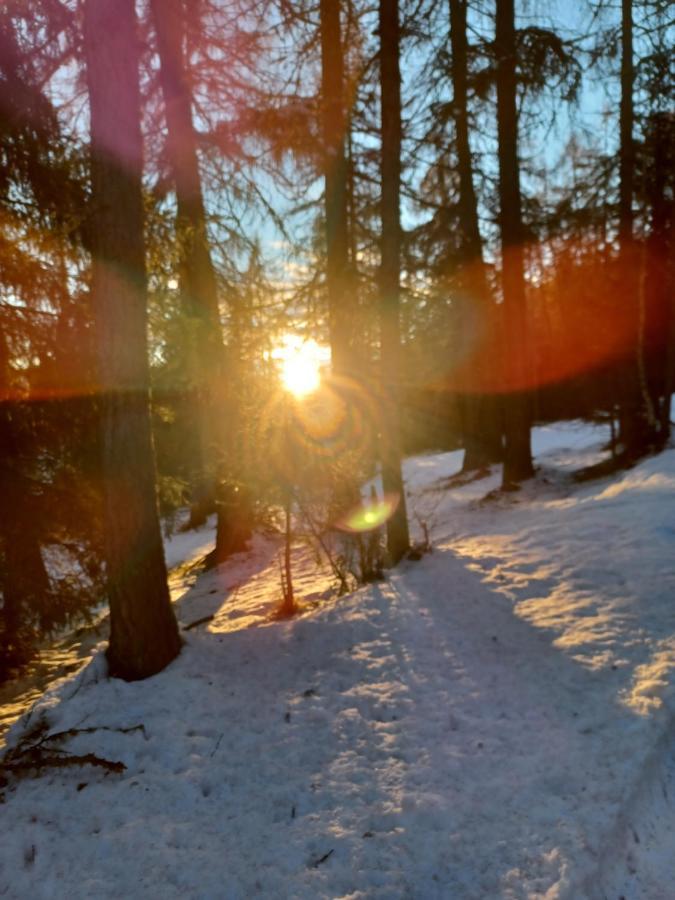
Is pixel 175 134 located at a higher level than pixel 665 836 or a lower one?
higher

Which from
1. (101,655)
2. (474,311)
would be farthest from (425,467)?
(101,655)

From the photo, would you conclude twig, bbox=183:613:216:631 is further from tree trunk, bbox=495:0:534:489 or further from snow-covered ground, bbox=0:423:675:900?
tree trunk, bbox=495:0:534:489

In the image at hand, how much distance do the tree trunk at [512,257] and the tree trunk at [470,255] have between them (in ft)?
7.23

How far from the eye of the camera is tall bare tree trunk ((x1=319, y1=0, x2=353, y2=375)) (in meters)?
8.20

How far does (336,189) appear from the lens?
982 cm

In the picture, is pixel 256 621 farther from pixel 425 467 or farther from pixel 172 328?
pixel 425 467

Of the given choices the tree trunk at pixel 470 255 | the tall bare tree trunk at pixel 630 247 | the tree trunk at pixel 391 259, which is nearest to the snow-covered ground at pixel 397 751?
the tree trunk at pixel 391 259

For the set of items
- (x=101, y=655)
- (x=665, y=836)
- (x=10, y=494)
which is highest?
(x=10, y=494)

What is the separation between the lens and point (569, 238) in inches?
568

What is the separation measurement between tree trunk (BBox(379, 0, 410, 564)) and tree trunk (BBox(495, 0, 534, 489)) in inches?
151

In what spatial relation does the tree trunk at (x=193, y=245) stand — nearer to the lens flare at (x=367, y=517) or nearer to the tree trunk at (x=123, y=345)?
the lens flare at (x=367, y=517)

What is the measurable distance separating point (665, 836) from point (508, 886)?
3.11ft

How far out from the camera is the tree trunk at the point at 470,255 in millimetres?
11914

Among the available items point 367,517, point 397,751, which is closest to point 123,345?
point 397,751
